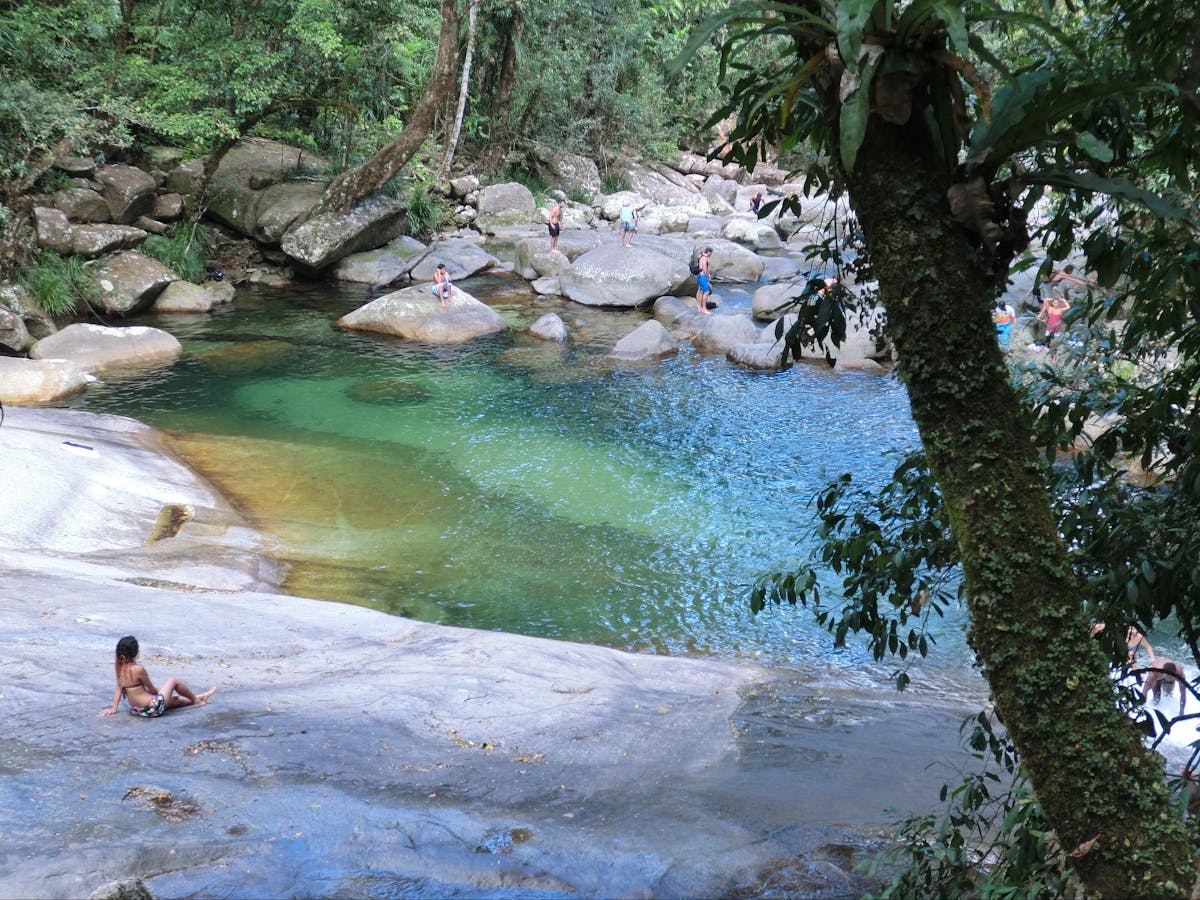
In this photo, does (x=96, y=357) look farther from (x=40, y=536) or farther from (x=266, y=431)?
(x=40, y=536)

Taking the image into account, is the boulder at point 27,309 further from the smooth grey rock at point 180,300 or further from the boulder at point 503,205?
the boulder at point 503,205

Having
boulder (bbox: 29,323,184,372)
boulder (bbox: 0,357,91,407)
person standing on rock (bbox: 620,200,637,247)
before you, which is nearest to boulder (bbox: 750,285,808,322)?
person standing on rock (bbox: 620,200,637,247)

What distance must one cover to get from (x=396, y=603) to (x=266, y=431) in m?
5.69

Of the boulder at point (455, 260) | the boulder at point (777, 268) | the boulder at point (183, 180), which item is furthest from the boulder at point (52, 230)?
the boulder at point (777, 268)

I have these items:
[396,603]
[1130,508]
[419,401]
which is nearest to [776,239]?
[419,401]

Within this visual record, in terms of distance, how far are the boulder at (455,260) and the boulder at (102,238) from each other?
591 centimetres

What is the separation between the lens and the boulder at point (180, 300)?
2023cm

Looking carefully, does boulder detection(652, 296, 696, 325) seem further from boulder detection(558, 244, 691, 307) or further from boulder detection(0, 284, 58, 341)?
boulder detection(0, 284, 58, 341)

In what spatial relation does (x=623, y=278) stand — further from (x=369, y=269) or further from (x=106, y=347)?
(x=106, y=347)

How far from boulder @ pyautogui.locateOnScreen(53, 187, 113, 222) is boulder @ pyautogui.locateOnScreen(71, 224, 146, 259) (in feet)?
1.38

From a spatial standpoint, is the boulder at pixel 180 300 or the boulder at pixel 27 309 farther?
the boulder at pixel 180 300

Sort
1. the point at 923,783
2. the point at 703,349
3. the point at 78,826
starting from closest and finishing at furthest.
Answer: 1. the point at 78,826
2. the point at 923,783
3. the point at 703,349

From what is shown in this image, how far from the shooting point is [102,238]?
761 inches

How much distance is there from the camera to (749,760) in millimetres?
6000
